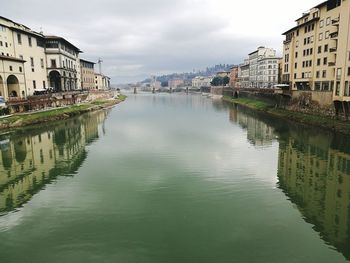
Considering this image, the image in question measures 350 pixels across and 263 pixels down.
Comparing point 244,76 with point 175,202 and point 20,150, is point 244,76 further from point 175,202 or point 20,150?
point 175,202

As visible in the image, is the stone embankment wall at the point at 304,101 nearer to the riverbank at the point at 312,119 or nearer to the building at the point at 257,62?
the riverbank at the point at 312,119

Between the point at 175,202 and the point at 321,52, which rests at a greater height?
the point at 321,52

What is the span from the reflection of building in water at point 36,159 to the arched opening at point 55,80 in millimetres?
35686

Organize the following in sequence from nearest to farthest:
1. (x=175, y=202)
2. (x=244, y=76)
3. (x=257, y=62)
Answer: (x=175, y=202) → (x=257, y=62) → (x=244, y=76)

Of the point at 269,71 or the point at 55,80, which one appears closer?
the point at 55,80

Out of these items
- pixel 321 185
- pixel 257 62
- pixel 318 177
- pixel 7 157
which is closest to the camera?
pixel 321 185

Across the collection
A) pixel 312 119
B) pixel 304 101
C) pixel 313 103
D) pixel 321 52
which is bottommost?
pixel 312 119

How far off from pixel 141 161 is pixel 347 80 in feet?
115

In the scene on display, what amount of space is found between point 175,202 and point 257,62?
130 metres

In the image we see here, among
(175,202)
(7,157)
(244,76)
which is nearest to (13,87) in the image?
(7,157)

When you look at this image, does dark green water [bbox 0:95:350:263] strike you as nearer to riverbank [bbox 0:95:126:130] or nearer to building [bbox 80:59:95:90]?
riverbank [bbox 0:95:126:130]

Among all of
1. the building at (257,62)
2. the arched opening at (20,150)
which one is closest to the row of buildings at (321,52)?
the arched opening at (20,150)

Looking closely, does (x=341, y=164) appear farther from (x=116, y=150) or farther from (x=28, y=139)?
(x=28, y=139)

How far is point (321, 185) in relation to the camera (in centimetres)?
2484
